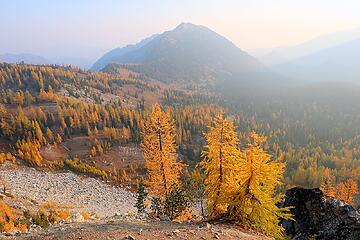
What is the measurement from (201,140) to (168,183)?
5719 inches

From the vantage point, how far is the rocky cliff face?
29.2 meters

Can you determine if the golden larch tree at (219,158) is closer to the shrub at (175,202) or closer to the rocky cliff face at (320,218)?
the rocky cliff face at (320,218)

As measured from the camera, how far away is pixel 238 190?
2717cm

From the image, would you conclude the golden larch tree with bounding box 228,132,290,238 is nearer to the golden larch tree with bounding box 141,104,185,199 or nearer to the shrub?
the shrub

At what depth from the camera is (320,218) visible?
30797 mm

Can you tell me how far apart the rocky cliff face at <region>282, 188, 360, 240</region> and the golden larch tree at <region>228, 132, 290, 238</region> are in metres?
4.57

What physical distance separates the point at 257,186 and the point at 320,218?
9.42m

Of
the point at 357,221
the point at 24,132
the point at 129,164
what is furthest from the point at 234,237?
the point at 24,132

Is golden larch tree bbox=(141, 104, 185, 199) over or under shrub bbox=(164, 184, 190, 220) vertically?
over

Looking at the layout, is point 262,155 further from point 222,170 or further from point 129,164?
point 129,164

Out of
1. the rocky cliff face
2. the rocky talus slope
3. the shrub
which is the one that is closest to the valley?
the shrub

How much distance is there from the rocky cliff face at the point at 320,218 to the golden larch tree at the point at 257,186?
15.0 feet

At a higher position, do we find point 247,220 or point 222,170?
point 222,170

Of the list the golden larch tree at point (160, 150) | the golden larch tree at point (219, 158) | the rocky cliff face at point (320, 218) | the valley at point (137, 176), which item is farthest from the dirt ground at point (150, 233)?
the golden larch tree at point (160, 150)
